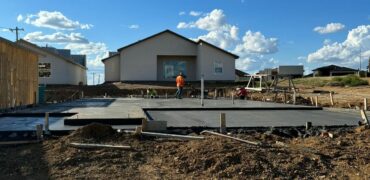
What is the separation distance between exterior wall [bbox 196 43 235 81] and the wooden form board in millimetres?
23622

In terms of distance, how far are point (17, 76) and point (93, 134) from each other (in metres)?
11.4

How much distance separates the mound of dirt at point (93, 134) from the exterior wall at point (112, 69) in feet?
128

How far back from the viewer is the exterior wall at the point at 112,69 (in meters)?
48.5

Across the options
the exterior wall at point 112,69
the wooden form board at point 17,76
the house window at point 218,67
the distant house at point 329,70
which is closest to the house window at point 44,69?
the exterior wall at point 112,69

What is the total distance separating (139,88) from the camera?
4184cm

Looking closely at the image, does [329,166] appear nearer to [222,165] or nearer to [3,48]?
[222,165]

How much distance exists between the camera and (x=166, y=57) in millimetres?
46812

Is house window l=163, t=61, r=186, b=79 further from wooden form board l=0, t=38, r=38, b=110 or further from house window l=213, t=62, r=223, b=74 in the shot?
wooden form board l=0, t=38, r=38, b=110

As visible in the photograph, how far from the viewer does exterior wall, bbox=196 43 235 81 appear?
1793 inches

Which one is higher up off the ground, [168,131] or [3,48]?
[3,48]

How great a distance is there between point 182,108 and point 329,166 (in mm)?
11466

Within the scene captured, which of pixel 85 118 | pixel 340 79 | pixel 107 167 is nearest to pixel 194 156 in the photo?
pixel 107 167

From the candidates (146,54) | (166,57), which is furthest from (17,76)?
(166,57)

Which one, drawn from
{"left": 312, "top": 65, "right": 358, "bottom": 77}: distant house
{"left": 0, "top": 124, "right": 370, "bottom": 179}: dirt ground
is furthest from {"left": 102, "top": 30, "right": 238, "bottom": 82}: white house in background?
{"left": 312, "top": 65, "right": 358, "bottom": 77}: distant house
